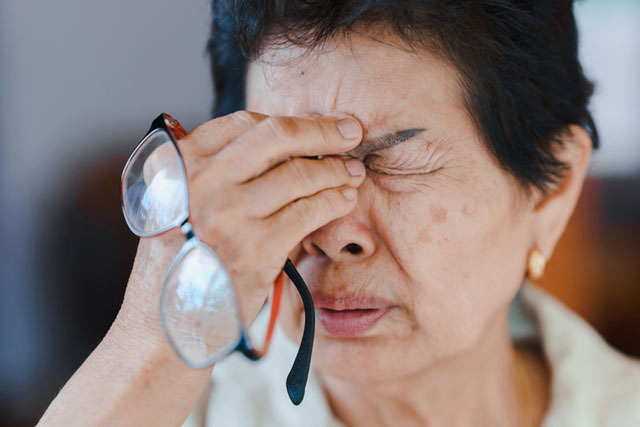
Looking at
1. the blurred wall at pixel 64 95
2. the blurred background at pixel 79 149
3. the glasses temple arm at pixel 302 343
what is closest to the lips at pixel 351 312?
the glasses temple arm at pixel 302 343

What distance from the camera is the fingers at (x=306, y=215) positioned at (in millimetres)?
897

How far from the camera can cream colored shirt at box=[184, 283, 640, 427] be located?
1354 millimetres

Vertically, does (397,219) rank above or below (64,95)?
above

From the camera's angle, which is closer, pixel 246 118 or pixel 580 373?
pixel 246 118

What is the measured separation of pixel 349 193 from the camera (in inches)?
39.2

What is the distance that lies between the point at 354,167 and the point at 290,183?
0.17 m

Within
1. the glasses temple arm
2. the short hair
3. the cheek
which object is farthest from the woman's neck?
the short hair

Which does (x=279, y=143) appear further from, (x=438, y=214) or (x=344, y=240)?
(x=438, y=214)

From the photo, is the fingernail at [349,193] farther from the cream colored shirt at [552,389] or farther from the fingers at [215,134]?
the cream colored shirt at [552,389]

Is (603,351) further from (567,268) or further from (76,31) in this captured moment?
(76,31)

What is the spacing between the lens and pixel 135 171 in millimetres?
966

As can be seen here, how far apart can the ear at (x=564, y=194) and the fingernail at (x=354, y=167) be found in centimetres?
47

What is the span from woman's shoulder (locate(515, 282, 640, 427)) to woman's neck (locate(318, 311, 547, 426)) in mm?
84

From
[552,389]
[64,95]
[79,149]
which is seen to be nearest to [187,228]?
[552,389]
